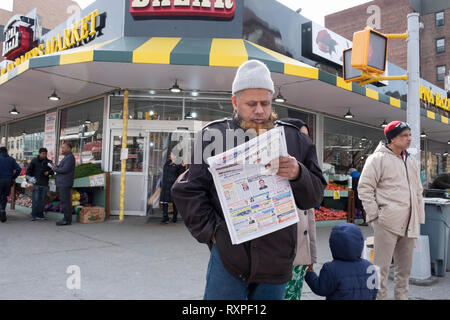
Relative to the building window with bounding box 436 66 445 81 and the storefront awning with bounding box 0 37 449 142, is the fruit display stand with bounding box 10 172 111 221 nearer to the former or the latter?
the storefront awning with bounding box 0 37 449 142

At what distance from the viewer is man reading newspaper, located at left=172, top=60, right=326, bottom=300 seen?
1.62 meters

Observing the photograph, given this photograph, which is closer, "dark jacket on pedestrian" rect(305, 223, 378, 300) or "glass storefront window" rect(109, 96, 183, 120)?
"dark jacket on pedestrian" rect(305, 223, 378, 300)

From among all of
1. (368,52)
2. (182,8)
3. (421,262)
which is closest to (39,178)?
(182,8)

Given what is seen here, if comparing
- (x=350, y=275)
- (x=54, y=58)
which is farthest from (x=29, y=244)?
(x=350, y=275)

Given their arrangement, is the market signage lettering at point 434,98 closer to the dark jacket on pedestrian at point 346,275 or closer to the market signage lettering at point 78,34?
the market signage lettering at point 78,34

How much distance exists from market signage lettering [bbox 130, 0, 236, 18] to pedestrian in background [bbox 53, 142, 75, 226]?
367cm

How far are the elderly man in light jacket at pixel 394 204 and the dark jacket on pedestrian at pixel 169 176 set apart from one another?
18.7 ft

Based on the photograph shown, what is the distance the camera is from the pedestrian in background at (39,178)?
877 cm

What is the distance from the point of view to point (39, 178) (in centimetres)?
877

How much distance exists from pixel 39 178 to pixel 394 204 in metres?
8.29

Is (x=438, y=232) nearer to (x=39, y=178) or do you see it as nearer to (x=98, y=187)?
(x=98, y=187)

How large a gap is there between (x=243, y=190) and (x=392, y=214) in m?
2.37

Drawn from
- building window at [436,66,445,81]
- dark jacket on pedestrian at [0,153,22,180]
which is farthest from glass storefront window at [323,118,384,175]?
building window at [436,66,445,81]
